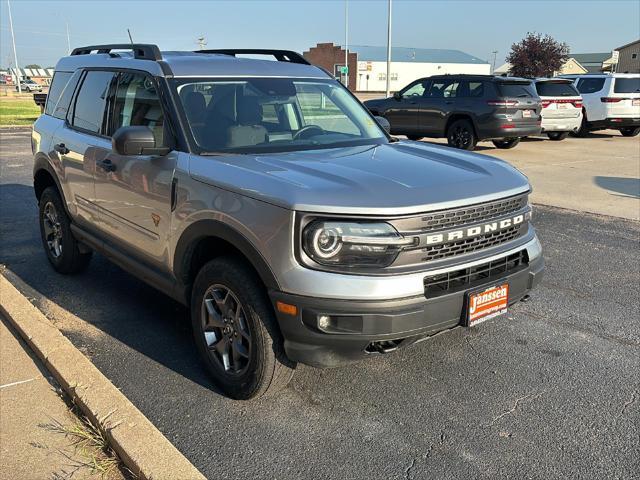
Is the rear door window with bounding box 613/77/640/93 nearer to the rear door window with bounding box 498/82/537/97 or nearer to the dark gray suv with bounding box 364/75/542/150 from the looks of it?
the dark gray suv with bounding box 364/75/542/150

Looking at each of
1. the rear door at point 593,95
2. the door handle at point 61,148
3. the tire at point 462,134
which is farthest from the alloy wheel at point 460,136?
the door handle at point 61,148

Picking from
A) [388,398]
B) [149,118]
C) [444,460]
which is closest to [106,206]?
[149,118]

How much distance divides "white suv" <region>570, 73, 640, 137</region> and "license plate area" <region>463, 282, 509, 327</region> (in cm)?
1679

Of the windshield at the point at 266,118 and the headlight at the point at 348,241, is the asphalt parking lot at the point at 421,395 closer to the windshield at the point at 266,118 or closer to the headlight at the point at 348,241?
the headlight at the point at 348,241

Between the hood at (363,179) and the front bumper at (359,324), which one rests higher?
the hood at (363,179)

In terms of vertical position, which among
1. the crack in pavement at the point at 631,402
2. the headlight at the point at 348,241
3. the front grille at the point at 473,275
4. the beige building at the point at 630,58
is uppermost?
the beige building at the point at 630,58

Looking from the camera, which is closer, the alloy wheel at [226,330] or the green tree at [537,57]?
the alloy wheel at [226,330]

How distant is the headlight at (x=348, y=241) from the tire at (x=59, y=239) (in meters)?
3.13

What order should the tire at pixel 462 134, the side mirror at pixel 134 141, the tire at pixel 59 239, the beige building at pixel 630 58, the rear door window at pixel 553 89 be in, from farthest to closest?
the beige building at pixel 630 58 < the rear door window at pixel 553 89 < the tire at pixel 462 134 < the tire at pixel 59 239 < the side mirror at pixel 134 141

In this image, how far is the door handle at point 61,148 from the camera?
16.1 feet

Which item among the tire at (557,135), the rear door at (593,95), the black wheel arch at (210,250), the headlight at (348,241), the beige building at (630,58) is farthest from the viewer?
the beige building at (630,58)

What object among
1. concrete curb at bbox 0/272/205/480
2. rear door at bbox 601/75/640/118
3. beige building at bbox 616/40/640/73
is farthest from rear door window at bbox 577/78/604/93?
beige building at bbox 616/40/640/73

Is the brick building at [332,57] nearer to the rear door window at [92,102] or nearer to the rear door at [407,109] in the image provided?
the rear door at [407,109]

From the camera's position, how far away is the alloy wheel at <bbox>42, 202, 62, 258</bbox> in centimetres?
536
